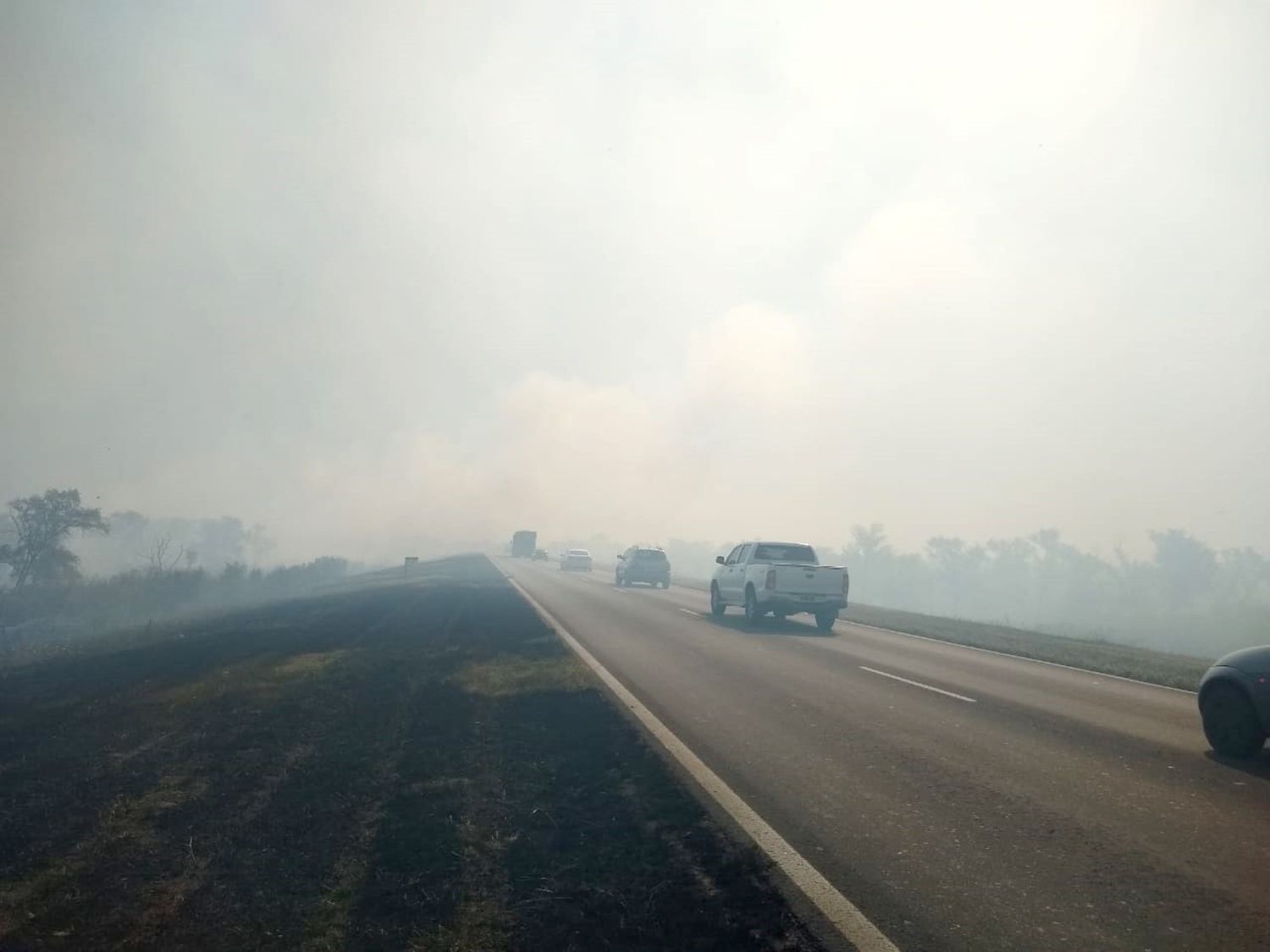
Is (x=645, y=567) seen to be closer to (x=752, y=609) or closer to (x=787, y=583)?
(x=752, y=609)

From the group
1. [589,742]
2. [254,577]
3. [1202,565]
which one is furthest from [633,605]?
[1202,565]

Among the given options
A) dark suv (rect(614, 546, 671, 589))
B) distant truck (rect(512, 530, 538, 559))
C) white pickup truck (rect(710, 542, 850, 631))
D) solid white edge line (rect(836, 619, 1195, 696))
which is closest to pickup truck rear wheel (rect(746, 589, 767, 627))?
white pickup truck (rect(710, 542, 850, 631))

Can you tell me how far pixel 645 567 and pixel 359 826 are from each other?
32.8 meters

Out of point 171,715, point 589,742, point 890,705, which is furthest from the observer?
point 890,705

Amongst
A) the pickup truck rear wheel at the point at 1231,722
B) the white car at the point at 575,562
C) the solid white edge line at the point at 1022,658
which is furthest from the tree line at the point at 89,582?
the pickup truck rear wheel at the point at 1231,722

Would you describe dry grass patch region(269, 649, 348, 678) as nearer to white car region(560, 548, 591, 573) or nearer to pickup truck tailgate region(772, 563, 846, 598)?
pickup truck tailgate region(772, 563, 846, 598)

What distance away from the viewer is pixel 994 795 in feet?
19.7

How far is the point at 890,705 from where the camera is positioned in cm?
955

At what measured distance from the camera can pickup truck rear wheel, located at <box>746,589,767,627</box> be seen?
63.5 feet

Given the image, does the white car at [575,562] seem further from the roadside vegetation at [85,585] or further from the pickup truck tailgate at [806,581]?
the pickup truck tailgate at [806,581]

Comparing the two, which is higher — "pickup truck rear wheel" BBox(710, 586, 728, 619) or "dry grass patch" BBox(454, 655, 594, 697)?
"pickup truck rear wheel" BBox(710, 586, 728, 619)

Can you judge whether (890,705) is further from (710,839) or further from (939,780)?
(710,839)

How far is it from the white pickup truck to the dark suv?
17131mm

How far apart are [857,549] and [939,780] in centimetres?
12879
